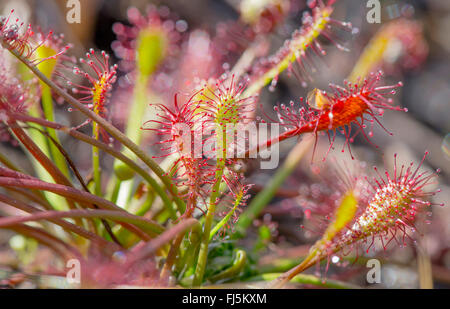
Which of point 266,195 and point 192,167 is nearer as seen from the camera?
point 192,167

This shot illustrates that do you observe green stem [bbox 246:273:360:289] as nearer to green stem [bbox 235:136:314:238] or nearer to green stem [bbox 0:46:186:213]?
green stem [bbox 235:136:314:238]

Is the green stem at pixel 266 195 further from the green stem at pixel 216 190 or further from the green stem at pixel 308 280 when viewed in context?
the green stem at pixel 216 190

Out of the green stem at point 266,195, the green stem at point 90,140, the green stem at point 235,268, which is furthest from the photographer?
the green stem at point 266,195

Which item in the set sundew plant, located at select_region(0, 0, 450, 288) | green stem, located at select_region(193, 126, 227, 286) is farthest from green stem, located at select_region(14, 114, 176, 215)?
green stem, located at select_region(193, 126, 227, 286)

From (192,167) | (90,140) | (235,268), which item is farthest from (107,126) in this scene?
(235,268)

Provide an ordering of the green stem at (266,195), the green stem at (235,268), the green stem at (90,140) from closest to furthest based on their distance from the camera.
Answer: the green stem at (90,140), the green stem at (235,268), the green stem at (266,195)

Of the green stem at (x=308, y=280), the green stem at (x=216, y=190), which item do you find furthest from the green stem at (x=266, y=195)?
the green stem at (x=216, y=190)

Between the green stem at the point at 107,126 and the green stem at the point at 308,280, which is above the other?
the green stem at the point at 107,126

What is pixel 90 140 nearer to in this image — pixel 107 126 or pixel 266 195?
pixel 107 126
